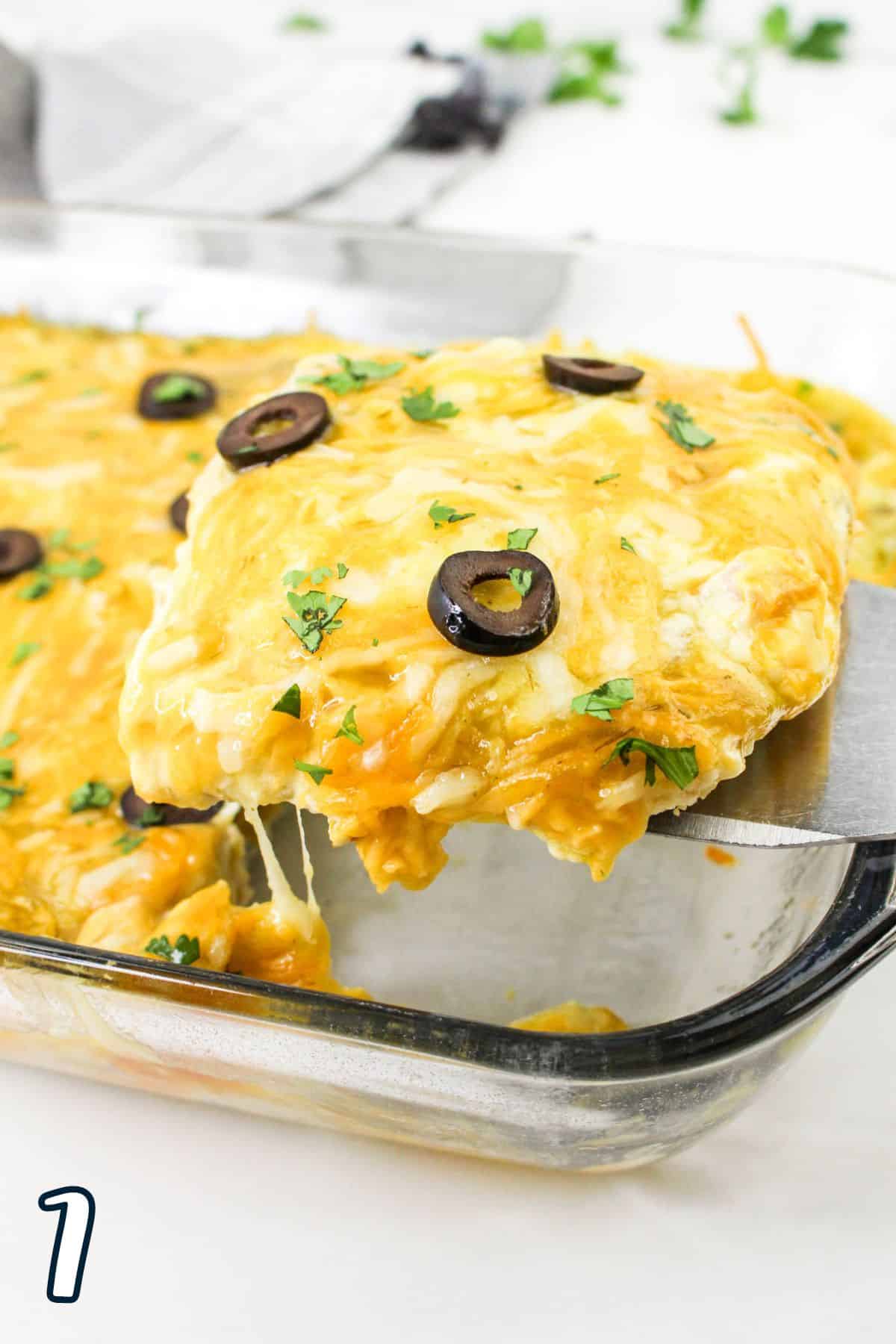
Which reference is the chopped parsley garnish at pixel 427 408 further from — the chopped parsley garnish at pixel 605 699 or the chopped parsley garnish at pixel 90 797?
the chopped parsley garnish at pixel 90 797

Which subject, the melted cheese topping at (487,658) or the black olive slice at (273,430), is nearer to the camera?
the melted cheese topping at (487,658)

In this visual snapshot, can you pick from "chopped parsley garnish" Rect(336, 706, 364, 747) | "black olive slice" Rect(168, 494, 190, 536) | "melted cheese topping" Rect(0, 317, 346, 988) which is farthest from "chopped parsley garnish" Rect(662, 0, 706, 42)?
"chopped parsley garnish" Rect(336, 706, 364, 747)

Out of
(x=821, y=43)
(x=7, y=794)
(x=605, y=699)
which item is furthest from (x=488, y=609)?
(x=821, y=43)

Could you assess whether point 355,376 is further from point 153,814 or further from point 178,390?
point 178,390

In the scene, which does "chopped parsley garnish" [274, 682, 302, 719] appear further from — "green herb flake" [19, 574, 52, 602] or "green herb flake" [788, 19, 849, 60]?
"green herb flake" [788, 19, 849, 60]

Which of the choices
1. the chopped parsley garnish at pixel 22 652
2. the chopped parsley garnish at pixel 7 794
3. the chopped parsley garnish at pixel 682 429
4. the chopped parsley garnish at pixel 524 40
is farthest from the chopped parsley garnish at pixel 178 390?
the chopped parsley garnish at pixel 524 40

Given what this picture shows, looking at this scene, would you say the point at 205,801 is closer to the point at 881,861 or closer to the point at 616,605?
the point at 616,605

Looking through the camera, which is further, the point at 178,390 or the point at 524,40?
the point at 524,40
